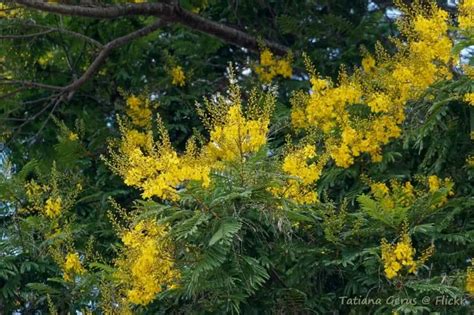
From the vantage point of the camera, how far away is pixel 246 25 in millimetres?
6656

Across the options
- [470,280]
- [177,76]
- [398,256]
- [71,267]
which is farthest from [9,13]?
[470,280]

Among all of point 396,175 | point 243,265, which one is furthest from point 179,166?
point 396,175

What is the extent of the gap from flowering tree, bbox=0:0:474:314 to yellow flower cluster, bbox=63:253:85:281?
16 millimetres

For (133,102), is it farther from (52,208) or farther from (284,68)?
(52,208)

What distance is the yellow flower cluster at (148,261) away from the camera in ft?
12.4

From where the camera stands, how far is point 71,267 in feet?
15.2

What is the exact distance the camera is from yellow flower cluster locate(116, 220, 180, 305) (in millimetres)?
3770

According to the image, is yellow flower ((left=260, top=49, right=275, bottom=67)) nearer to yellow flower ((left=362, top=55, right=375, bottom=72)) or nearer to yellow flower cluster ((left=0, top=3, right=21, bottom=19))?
yellow flower ((left=362, top=55, right=375, bottom=72))

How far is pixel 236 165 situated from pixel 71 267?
131cm

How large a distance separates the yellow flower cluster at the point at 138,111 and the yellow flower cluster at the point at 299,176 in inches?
81.8

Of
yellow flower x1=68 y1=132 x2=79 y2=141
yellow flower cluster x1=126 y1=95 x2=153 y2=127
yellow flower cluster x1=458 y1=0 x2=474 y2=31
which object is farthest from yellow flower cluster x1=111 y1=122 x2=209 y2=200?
yellow flower cluster x1=126 y1=95 x2=153 y2=127

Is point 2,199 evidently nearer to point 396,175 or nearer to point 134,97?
point 134,97

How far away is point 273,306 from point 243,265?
0.43 m

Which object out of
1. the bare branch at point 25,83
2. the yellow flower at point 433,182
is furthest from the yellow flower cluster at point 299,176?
the bare branch at point 25,83
